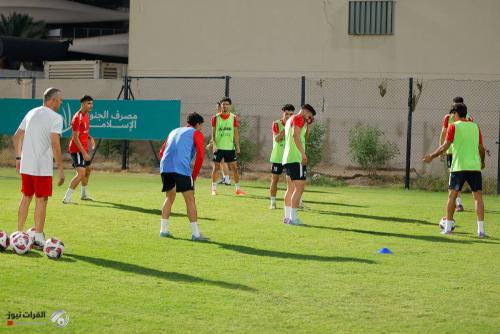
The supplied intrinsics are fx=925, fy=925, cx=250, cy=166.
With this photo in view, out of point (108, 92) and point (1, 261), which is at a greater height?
point (108, 92)

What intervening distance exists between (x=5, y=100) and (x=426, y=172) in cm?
1347

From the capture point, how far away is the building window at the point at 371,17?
30.6 meters

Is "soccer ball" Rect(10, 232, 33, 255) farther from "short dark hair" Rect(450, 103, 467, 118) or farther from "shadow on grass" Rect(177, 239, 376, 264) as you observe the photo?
"short dark hair" Rect(450, 103, 467, 118)

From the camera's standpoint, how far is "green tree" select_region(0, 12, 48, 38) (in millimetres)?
50781

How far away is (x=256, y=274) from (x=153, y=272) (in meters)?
1.14

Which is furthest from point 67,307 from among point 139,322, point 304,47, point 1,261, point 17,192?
point 304,47

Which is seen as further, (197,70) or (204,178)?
(197,70)

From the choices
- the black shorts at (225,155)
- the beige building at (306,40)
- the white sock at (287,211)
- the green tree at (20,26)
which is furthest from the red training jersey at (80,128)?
the green tree at (20,26)

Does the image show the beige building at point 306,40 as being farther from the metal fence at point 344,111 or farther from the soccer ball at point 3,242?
the soccer ball at point 3,242

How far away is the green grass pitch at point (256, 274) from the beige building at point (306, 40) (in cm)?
1314

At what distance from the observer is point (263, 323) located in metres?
7.93

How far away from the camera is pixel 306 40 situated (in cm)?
→ 3158

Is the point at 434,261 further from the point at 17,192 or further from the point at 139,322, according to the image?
the point at 17,192

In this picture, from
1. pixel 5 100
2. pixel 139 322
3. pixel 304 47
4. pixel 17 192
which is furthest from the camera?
pixel 304 47
